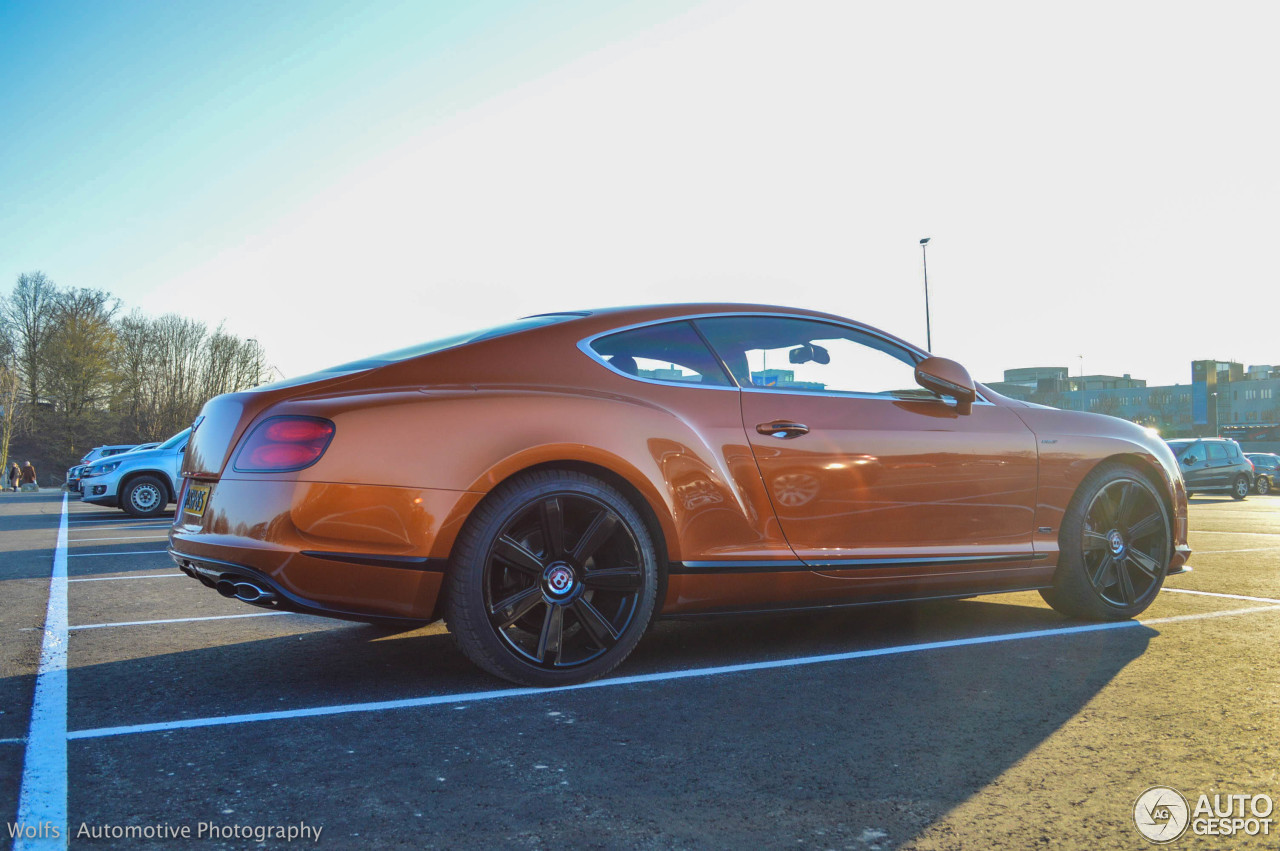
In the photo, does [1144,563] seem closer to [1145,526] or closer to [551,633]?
[1145,526]

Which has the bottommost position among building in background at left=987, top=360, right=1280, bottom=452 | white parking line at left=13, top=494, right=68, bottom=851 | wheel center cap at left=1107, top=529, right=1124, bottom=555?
white parking line at left=13, top=494, right=68, bottom=851

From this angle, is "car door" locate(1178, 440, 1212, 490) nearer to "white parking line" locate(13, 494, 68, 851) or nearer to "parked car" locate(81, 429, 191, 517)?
"parked car" locate(81, 429, 191, 517)

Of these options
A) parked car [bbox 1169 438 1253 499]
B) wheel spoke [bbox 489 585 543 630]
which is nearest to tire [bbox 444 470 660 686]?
wheel spoke [bbox 489 585 543 630]

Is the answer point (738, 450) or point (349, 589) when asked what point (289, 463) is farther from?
point (738, 450)

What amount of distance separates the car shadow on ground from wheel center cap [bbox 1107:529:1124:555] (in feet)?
2.07

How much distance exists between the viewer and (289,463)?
3.24 meters

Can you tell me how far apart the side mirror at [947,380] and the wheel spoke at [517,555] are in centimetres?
208

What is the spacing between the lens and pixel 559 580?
11.4 feet

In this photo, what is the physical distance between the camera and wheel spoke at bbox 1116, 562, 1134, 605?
4.88m

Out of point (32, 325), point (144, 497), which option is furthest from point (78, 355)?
point (144, 497)

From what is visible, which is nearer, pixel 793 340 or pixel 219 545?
pixel 219 545

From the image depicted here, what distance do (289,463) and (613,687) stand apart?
4.48 feet

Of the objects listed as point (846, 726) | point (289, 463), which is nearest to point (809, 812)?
point (846, 726)

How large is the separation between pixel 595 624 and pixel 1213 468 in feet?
91.3
